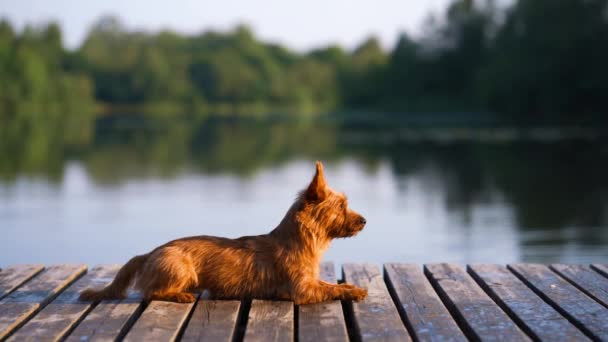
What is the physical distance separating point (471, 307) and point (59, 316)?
2.18m

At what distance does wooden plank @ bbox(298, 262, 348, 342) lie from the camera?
10.9ft

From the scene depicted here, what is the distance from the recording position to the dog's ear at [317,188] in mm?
3883

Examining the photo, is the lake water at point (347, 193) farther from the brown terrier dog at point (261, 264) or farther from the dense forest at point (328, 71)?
the dense forest at point (328, 71)

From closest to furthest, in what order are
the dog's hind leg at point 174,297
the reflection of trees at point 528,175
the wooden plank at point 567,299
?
the wooden plank at point 567,299
the dog's hind leg at point 174,297
the reflection of trees at point 528,175

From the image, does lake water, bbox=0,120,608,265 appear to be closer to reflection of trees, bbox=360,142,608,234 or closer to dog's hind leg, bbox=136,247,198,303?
reflection of trees, bbox=360,142,608,234

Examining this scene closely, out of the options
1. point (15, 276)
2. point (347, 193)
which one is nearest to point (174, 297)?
point (15, 276)

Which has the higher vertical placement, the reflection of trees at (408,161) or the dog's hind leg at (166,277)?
the dog's hind leg at (166,277)

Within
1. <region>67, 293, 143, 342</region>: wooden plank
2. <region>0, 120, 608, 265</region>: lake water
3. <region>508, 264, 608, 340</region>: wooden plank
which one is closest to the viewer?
<region>67, 293, 143, 342</region>: wooden plank

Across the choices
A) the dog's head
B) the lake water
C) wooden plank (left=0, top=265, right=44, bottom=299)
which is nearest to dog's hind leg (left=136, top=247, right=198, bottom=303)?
the dog's head

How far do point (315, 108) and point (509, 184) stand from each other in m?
95.8

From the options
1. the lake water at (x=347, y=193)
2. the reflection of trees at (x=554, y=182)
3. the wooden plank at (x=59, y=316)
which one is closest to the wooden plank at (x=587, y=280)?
the wooden plank at (x=59, y=316)

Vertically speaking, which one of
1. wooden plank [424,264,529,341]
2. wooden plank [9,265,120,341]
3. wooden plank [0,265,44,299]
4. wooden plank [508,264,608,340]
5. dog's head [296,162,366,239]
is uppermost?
dog's head [296,162,366,239]

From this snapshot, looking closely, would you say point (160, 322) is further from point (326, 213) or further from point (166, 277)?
point (326, 213)

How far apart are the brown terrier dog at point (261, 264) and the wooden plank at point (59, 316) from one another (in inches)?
5.8
